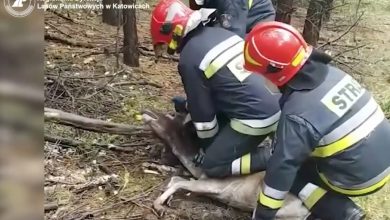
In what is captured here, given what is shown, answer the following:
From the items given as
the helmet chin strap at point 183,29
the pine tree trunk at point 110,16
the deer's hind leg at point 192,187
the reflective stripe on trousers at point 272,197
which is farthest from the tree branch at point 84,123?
the pine tree trunk at point 110,16

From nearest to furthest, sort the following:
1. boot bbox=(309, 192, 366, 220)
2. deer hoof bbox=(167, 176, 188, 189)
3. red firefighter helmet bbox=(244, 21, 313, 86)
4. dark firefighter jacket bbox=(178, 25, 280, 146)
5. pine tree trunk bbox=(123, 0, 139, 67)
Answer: red firefighter helmet bbox=(244, 21, 313, 86) < boot bbox=(309, 192, 366, 220) < dark firefighter jacket bbox=(178, 25, 280, 146) < deer hoof bbox=(167, 176, 188, 189) < pine tree trunk bbox=(123, 0, 139, 67)

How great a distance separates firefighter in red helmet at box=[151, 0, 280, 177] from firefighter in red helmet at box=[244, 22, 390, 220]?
377mm

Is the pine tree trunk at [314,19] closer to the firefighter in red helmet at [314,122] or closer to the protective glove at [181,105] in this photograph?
the protective glove at [181,105]

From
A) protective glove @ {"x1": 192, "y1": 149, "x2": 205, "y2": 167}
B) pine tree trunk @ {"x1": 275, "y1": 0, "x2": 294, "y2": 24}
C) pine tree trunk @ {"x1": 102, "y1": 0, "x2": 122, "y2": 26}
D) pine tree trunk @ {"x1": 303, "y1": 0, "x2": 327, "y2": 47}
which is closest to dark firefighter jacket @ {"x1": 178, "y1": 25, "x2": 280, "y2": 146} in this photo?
protective glove @ {"x1": 192, "y1": 149, "x2": 205, "y2": 167}

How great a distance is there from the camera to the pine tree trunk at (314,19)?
5481 mm

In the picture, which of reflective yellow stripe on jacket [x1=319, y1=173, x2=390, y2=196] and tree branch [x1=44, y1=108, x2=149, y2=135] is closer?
reflective yellow stripe on jacket [x1=319, y1=173, x2=390, y2=196]

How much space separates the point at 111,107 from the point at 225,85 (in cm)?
139

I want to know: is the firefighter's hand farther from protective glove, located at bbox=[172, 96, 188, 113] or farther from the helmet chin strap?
the helmet chin strap

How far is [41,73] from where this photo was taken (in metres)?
0.61

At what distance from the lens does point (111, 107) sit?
3.91 metres

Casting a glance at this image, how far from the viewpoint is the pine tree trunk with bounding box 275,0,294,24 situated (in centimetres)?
514

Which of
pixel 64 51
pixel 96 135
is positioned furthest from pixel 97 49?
pixel 96 135

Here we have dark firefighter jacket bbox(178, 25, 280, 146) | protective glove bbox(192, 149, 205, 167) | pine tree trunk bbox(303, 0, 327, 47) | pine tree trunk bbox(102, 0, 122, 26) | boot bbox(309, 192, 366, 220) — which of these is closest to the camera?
boot bbox(309, 192, 366, 220)

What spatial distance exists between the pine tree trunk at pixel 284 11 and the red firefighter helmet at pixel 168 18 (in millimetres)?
2505
